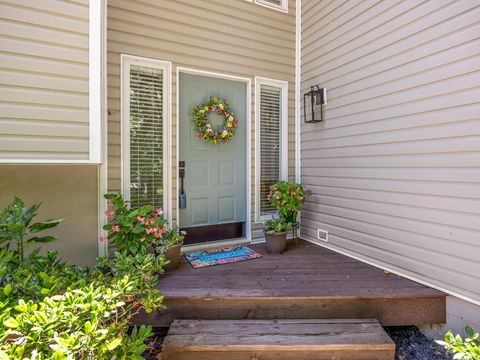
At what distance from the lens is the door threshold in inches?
135

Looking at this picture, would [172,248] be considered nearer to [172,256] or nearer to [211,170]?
[172,256]

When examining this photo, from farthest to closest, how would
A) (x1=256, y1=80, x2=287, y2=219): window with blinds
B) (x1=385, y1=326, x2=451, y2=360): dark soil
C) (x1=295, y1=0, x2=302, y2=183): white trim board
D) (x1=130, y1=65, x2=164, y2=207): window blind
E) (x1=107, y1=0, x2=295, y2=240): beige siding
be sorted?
(x1=295, y1=0, x2=302, y2=183): white trim board
(x1=256, y1=80, x2=287, y2=219): window with blinds
(x1=130, y1=65, x2=164, y2=207): window blind
(x1=107, y1=0, x2=295, y2=240): beige siding
(x1=385, y1=326, x2=451, y2=360): dark soil

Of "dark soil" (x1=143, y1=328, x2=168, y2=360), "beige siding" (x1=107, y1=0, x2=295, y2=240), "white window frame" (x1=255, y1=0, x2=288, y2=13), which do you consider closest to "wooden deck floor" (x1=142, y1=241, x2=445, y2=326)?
"dark soil" (x1=143, y1=328, x2=168, y2=360)

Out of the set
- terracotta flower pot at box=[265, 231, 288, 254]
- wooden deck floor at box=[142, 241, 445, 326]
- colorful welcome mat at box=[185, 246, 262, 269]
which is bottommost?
wooden deck floor at box=[142, 241, 445, 326]

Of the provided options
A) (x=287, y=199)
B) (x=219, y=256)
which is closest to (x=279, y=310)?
(x=219, y=256)

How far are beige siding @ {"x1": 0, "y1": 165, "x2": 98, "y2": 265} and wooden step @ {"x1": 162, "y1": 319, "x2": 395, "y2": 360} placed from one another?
1.46 m

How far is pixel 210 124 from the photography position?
349 cm

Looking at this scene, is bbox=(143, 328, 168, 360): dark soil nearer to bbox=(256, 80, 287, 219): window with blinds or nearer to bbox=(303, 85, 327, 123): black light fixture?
bbox=(256, 80, 287, 219): window with blinds

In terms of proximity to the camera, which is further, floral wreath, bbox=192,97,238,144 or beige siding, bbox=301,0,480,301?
floral wreath, bbox=192,97,238,144

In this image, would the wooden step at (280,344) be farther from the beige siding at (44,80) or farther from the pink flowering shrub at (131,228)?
the beige siding at (44,80)

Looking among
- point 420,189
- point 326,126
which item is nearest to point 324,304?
point 420,189

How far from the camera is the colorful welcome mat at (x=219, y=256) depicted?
304cm

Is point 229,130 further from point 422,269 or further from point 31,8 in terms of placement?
point 422,269

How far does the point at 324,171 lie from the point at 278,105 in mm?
1182
